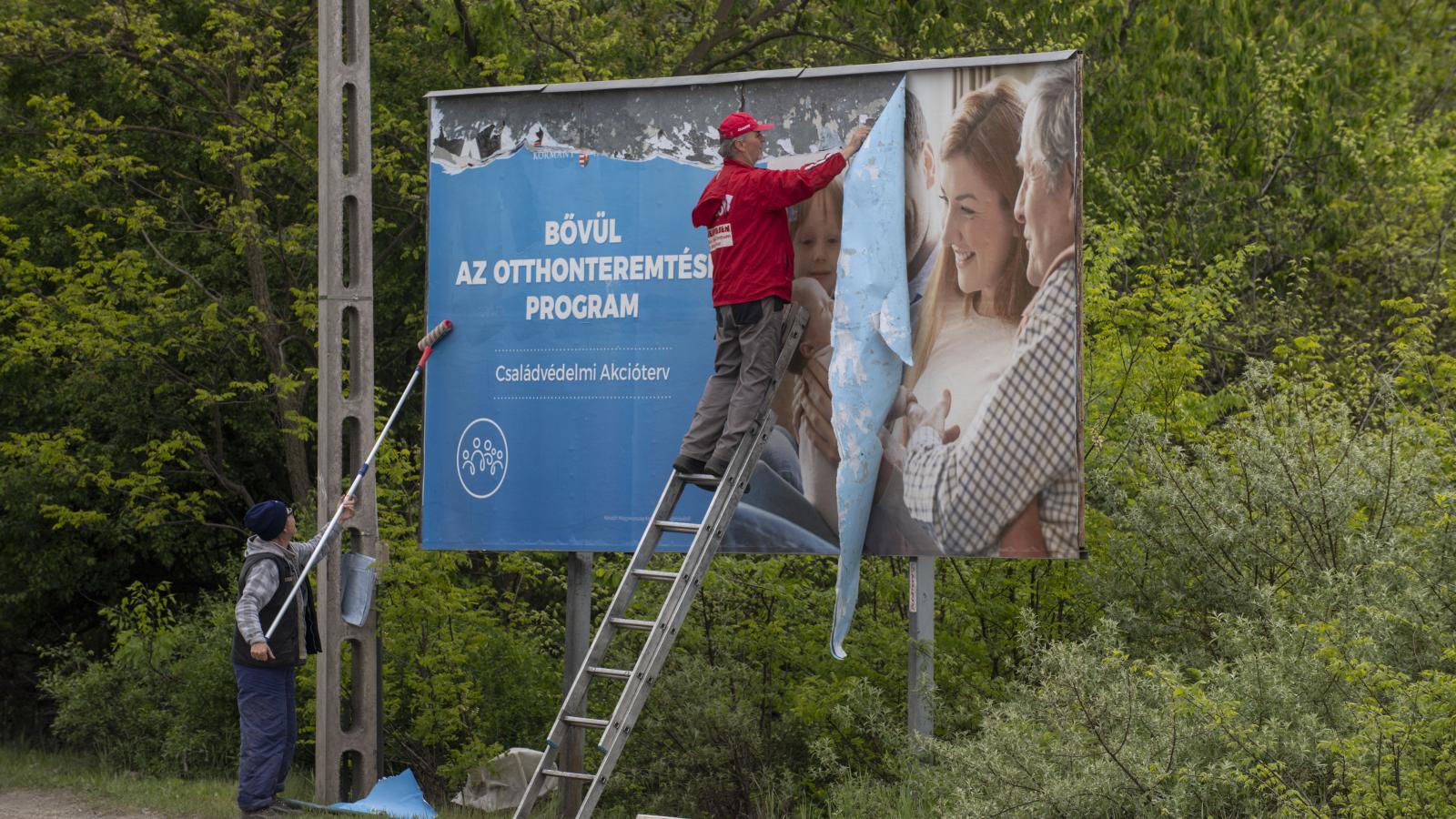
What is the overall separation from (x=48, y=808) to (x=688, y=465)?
5702 millimetres

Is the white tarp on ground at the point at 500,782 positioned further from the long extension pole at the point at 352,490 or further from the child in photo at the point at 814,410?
the child in photo at the point at 814,410

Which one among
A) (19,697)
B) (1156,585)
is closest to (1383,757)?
(1156,585)

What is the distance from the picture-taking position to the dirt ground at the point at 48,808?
34.7 ft

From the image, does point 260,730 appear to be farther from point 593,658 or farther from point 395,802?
point 593,658

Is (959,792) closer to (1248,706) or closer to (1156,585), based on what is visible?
(1248,706)

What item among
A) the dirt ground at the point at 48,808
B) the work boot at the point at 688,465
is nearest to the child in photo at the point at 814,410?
the work boot at the point at 688,465

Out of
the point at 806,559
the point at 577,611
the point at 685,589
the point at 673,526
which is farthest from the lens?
the point at 806,559

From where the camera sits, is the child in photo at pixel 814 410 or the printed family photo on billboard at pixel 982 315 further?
the child in photo at pixel 814 410

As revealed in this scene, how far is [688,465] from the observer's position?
28.1ft

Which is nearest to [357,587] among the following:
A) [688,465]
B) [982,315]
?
[688,465]

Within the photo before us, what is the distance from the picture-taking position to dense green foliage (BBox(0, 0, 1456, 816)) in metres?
8.54

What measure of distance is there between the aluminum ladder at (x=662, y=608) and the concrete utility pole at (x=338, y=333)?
219 centimetres

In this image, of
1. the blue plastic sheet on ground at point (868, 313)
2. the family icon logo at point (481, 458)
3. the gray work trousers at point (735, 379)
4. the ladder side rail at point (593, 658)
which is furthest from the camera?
the family icon logo at point (481, 458)

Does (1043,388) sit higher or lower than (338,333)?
lower
